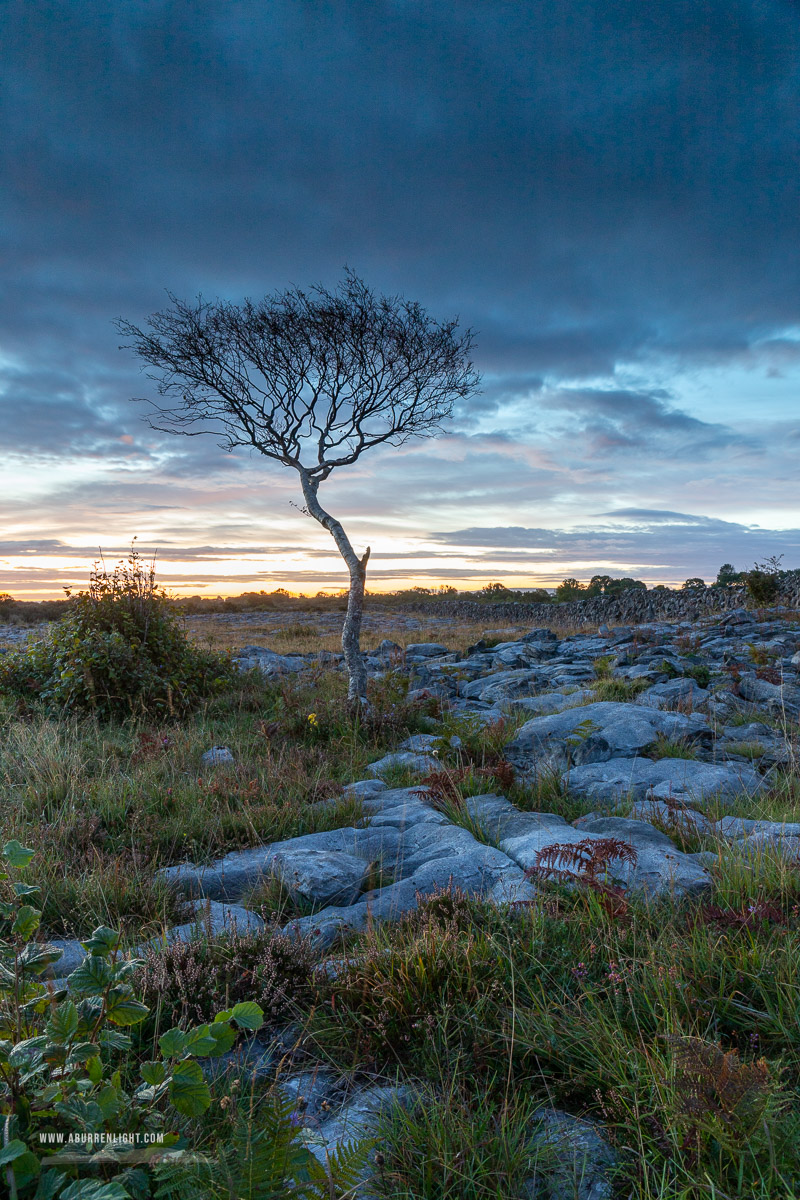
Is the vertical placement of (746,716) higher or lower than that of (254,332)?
lower

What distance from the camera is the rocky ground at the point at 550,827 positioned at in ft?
8.64

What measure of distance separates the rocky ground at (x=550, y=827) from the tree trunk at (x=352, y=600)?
113 centimetres

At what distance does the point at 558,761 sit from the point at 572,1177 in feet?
15.3

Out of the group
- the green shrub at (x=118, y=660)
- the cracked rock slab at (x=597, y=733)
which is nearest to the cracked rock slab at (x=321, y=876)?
the cracked rock slab at (x=597, y=733)

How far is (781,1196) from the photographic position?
5.26 ft

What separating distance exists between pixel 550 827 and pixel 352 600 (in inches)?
261

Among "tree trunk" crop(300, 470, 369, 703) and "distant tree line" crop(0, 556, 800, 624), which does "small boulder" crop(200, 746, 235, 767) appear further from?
"distant tree line" crop(0, 556, 800, 624)

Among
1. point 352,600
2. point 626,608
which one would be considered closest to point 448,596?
point 626,608

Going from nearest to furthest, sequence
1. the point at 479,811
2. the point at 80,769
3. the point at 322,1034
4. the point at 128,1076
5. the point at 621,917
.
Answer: the point at 128,1076 < the point at 322,1034 < the point at 621,917 < the point at 479,811 < the point at 80,769

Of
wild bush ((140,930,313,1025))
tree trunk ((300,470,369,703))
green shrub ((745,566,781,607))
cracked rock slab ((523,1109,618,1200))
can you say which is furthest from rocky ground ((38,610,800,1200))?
green shrub ((745,566,781,607))

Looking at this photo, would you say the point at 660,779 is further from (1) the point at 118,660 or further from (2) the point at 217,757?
(1) the point at 118,660

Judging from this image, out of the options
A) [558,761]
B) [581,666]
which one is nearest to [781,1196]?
[558,761]

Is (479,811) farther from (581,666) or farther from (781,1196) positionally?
(581,666)

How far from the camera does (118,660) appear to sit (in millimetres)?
9148
